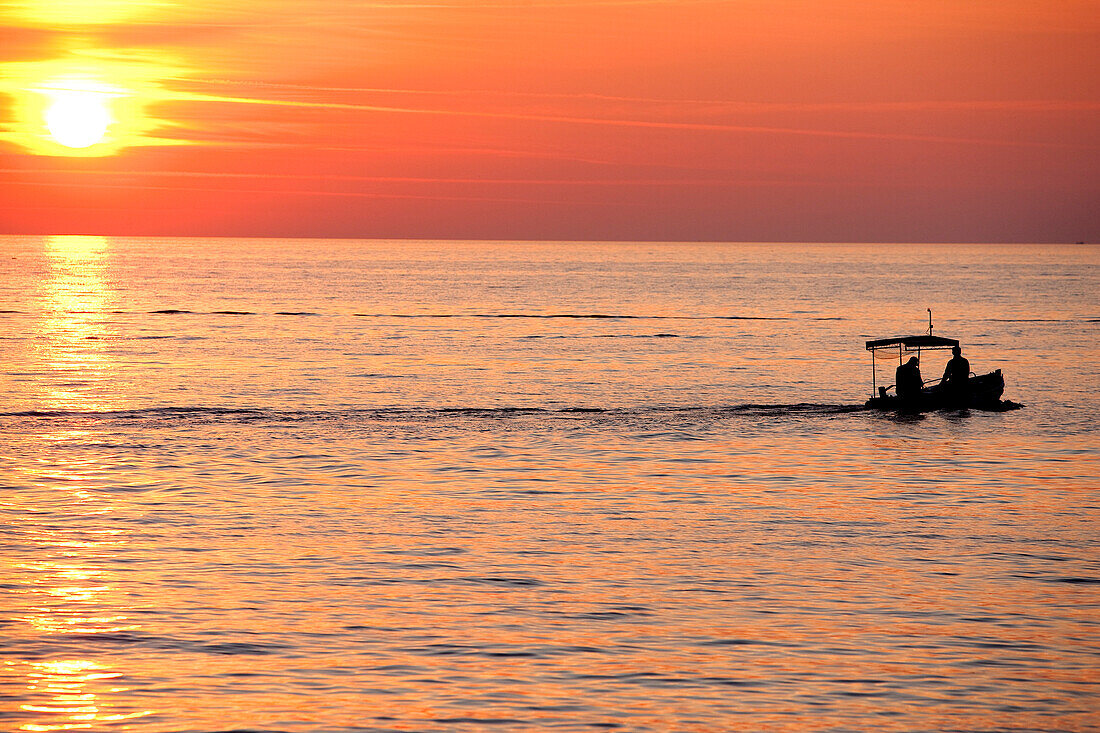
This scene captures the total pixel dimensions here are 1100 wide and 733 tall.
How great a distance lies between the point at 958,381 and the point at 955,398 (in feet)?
2.41

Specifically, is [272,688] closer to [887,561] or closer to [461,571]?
[461,571]

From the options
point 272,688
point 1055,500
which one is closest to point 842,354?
point 1055,500

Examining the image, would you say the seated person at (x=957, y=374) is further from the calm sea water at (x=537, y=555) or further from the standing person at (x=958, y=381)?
the calm sea water at (x=537, y=555)

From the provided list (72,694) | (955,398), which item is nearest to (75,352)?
(955,398)

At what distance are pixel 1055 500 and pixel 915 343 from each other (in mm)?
18719

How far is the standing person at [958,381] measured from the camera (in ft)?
175

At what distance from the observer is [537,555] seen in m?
25.7

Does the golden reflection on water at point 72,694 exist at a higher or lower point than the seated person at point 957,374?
lower

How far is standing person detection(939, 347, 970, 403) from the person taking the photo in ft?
175

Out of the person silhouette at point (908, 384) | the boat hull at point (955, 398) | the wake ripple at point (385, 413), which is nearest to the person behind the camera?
the wake ripple at point (385, 413)

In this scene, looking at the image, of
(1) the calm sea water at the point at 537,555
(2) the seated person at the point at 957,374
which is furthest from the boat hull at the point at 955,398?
(1) the calm sea water at the point at 537,555

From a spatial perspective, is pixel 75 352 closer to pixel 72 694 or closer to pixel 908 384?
pixel 908 384

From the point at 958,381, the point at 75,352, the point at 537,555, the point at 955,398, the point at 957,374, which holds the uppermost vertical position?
the point at 75,352

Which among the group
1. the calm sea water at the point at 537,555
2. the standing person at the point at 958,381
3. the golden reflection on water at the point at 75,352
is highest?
the golden reflection on water at the point at 75,352
